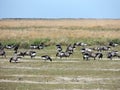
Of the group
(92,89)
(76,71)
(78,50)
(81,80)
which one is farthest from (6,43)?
(92,89)

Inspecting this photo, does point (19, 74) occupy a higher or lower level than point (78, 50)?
higher

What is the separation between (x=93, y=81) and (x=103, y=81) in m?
0.49

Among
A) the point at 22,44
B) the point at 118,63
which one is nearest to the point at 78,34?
the point at 22,44

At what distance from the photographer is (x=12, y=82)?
21703 millimetres

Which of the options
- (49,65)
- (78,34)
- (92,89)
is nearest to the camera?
(92,89)

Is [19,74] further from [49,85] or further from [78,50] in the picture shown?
[78,50]

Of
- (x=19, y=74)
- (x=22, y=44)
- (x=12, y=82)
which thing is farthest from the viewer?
(x=22, y=44)

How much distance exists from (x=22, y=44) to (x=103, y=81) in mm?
23168

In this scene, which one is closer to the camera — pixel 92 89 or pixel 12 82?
pixel 92 89

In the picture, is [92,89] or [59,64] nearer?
[92,89]

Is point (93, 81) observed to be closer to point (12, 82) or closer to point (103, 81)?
point (103, 81)

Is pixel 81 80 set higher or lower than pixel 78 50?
higher

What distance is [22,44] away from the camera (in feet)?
146

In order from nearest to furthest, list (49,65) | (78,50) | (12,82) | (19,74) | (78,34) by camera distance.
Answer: (12,82), (19,74), (49,65), (78,50), (78,34)
